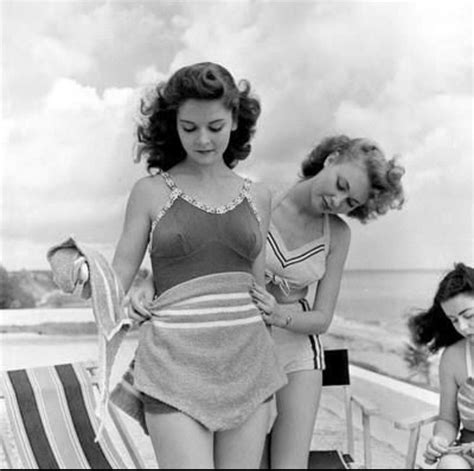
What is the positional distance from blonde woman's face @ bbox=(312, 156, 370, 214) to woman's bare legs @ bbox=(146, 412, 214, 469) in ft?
2.10

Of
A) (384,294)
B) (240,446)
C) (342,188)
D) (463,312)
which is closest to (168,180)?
(342,188)

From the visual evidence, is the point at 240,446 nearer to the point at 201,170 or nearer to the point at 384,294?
the point at 201,170

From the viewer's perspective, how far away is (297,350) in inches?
81.0

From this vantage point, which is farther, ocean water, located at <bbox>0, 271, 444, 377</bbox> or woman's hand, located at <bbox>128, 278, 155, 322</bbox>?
ocean water, located at <bbox>0, 271, 444, 377</bbox>

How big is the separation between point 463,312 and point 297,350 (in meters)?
0.43

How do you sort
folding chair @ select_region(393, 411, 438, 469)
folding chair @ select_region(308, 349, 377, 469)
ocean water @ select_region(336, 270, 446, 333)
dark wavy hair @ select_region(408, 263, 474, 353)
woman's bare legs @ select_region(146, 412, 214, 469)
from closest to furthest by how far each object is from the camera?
1. woman's bare legs @ select_region(146, 412, 214, 469)
2. dark wavy hair @ select_region(408, 263, 474, 353)
3. folding chair @ select_region(393, 411, 438, 469)
4. folding chair @ select_region(308, 349, 377, 469)
5. ocean water @ select_region(336, 270, 446, 333)

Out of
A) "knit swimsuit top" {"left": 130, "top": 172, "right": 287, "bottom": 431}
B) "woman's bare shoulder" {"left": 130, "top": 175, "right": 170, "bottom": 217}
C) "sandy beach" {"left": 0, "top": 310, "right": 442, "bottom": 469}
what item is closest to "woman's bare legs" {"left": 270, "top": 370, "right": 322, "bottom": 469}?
"knit swimsuit top" {"left": 130, "top": 172, "right": 287, "bottom": 431}

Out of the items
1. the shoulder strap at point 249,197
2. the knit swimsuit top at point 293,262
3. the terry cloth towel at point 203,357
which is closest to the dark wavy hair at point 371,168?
the knit swimsuit top at point 293,262

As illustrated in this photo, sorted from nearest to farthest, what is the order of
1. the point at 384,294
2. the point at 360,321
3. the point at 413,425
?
the point at 413,425 < the point at 384,294 < the point at 360,321

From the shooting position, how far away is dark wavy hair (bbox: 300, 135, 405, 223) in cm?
197

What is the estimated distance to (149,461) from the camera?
3.24 meters

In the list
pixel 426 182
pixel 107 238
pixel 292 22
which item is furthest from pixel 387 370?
pixel 292 22

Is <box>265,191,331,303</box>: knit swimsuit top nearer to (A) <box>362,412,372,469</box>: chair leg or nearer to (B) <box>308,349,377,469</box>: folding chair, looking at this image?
(B) <box>308,349,377,469</box>: folding chair

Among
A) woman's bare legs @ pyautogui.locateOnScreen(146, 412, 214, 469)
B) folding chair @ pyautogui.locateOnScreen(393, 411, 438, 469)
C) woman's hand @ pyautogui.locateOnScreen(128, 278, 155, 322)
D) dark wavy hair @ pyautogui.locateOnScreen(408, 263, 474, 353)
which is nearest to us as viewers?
woman's bare legs @ pyautogui.locateOnScreen(146, 412, 214, 469)
